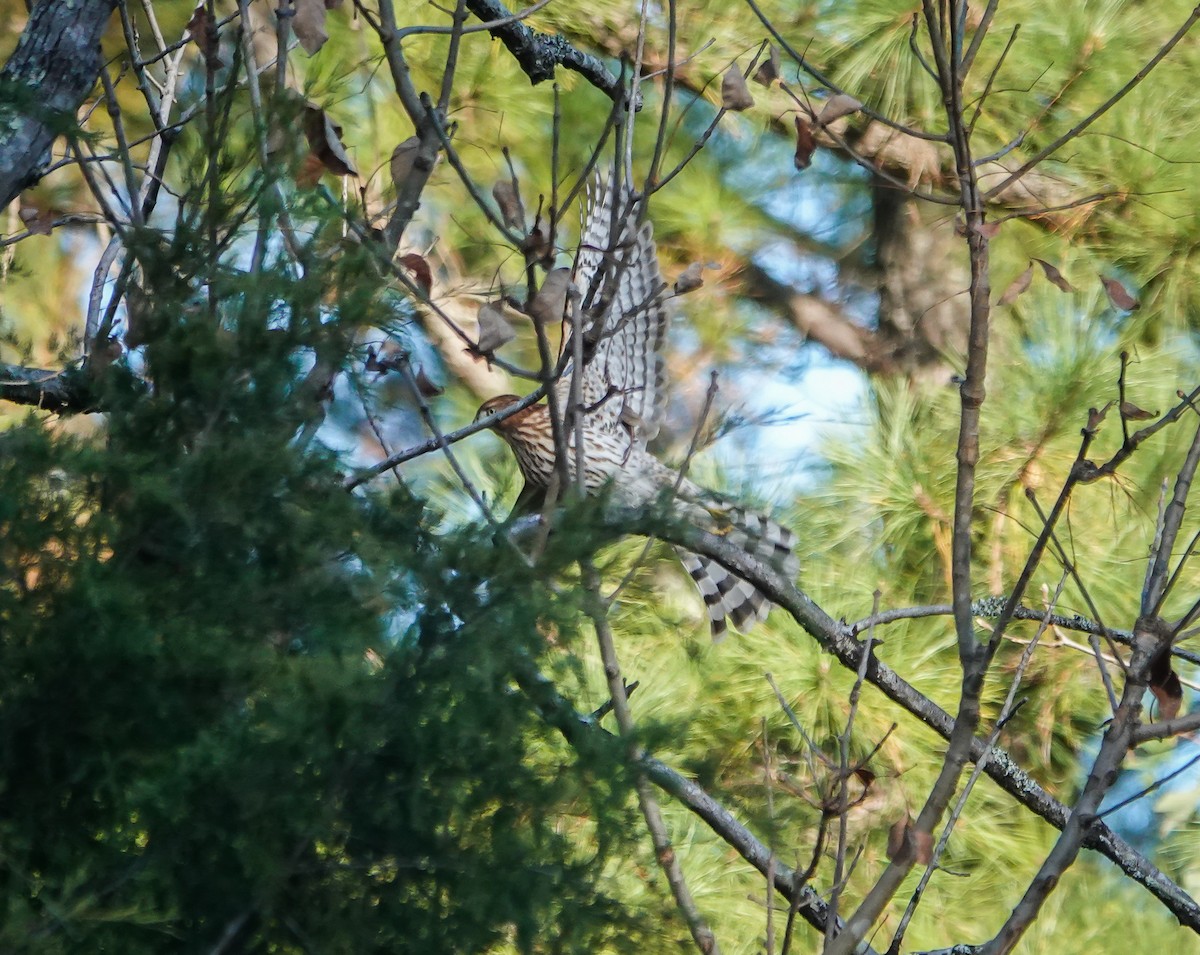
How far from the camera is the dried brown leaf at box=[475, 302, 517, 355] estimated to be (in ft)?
3.50

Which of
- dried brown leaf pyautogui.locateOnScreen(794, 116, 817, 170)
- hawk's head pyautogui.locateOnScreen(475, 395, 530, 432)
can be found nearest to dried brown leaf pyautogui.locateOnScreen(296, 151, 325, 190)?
dried brown leaf pyautogui.locateOnScreen(794, 116, 817, 170)

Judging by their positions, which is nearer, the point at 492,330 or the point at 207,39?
the point at 492,330

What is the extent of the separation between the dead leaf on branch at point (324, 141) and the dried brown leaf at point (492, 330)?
0.64 ft

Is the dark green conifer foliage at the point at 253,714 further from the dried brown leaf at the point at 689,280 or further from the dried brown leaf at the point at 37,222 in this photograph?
the dried brown leaf at the point at 37,222

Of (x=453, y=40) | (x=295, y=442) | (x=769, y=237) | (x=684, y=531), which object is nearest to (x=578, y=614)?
(x=684, y=531)

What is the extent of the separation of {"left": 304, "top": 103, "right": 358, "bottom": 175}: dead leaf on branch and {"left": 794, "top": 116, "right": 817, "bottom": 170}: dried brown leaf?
45cm

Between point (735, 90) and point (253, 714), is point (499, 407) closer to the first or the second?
point (735, 90)

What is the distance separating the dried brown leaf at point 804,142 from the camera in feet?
4.36

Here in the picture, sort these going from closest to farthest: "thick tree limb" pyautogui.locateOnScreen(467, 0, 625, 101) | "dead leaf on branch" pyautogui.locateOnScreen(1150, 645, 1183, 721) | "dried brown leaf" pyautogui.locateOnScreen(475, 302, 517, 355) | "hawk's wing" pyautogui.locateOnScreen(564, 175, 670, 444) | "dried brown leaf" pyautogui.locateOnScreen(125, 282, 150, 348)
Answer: "dried brown leaf" pyautogui.locateOnScreen(125, 282, 150, 348)
"dried brown leaf" pyautogui.locateOnScreen(475, 302, 517, 355)
"dead leaf on branch" pyautogui.locateOnScreen(1150, 645, 1183, 721)
"thick tree limb" pyautogui.locateOnScreen(467, 0, 625, 101)
"hawk's wing" pyautogui.locateOnScreen(564, 175, 670, 444)

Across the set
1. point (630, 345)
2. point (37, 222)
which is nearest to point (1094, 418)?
point (37, 222)

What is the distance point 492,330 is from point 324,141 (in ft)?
0.82

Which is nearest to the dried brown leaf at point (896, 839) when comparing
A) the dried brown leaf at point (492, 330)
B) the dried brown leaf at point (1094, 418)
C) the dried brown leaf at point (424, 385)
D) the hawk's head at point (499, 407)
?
the dried brown leaf at point (1094, 418)

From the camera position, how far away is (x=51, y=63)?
1.26 metres

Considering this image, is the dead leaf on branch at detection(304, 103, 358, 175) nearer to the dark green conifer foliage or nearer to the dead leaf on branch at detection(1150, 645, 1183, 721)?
the dark green conifer foliage
